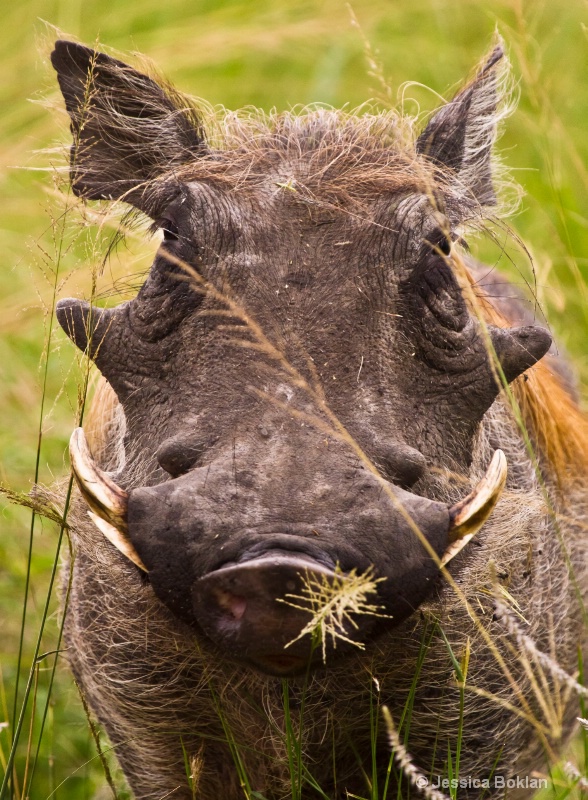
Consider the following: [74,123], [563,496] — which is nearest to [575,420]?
[563,496]

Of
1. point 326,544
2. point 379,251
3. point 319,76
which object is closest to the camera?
point 326,544

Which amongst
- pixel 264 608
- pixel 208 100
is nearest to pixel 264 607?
pixel 264 608

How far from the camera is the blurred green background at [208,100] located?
429 centimetres

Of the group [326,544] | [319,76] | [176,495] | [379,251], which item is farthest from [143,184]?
[319,76]

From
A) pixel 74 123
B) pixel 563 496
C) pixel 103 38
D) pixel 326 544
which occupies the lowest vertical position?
pixel 563 496

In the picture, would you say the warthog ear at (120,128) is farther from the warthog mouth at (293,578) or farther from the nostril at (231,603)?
the nostril at (231,603)

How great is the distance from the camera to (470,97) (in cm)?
320

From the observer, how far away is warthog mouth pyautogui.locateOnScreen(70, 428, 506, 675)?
1985 mm

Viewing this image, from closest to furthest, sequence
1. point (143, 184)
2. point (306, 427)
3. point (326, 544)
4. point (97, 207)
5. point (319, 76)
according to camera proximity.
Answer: point (326, 544) < point (306, 427) < point (143, 184) < point (97, 207) < point (319, 76)

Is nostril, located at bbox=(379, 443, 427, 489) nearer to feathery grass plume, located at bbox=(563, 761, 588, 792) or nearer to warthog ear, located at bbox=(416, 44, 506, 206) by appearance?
feathery grass plume, located at bbox=(563, 761, 588, 792)

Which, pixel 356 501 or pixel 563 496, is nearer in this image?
pixel 356 501

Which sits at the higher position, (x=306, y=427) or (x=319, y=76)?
Answer: (x=319, y=76)

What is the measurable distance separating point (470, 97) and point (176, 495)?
1570mm

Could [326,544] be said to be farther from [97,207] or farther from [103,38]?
[103,38]
